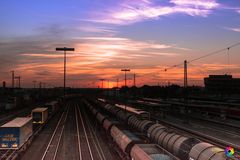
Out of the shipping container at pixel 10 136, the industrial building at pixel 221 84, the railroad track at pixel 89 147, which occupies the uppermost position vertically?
the industrial building at pixel 221 84

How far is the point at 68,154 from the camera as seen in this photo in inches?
1556

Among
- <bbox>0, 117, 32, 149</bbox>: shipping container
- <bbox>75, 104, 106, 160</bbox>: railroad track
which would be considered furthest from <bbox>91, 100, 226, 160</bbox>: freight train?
<bbox>0, 117, 32, 149</bbox>: shipping container

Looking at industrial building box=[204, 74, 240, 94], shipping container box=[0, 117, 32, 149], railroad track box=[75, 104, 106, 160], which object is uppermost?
industrial building box=[204, 74, 240, 94]

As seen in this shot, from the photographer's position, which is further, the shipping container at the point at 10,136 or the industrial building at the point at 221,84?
the industrial building at the point at 221,84

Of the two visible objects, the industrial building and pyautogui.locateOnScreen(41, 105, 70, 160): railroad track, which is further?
the industrial building

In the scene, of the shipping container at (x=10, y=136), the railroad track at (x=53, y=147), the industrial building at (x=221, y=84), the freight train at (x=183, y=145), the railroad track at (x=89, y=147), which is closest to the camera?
the freight train at (x=183, y=145)

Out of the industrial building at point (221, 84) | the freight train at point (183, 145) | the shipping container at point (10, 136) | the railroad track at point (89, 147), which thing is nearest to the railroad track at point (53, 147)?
the railroad track at point (89, 147)

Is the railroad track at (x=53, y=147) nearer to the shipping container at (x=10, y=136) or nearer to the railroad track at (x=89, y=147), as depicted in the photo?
the railroad track at (x=89, y=147)

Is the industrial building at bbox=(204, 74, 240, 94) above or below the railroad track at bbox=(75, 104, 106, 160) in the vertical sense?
above

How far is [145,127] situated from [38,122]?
26.8 meters

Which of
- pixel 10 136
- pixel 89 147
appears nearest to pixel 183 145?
pixel 89 147

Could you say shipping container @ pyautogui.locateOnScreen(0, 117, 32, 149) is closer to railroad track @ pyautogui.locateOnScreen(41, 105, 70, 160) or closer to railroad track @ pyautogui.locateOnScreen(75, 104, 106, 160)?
railroad track @ pyautogui.locateOnScreen(41, 105, 70, 160)

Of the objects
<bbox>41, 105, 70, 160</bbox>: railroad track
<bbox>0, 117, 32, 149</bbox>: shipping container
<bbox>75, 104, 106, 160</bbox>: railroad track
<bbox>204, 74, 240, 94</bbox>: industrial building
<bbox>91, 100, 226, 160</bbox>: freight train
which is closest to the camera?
<bbox>91, 100, 226, 160</bbox>: freight train

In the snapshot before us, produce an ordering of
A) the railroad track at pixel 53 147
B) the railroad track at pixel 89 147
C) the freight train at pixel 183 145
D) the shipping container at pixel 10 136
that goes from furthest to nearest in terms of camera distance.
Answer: the railroad track at pixel 89 147
the shipping container at pixel 10 136
the railroad track at pixel 53 147
the freight train at pixel 183 145
